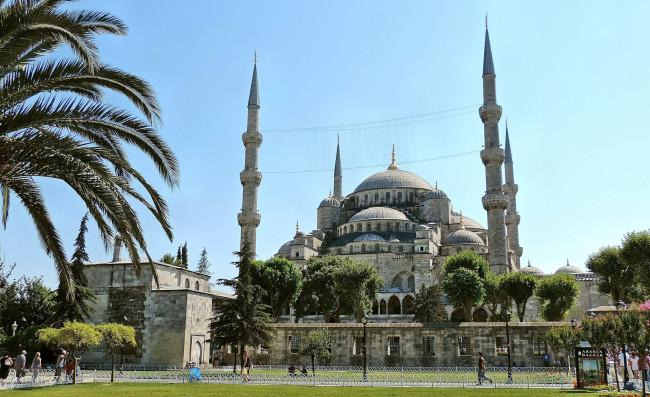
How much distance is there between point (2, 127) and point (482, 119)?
36.6 m

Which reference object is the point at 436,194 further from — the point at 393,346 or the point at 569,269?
the point at 393,346

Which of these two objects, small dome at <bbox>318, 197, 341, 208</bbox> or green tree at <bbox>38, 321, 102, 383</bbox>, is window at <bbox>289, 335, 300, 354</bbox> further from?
small dome at <bbox>318, 197, 341, 208</bbox>

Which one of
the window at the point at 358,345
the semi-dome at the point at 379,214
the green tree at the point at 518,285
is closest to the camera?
the window at the point at 358,345

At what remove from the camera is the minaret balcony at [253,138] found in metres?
43.4

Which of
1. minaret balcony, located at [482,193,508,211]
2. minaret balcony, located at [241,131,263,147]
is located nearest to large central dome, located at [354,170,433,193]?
minaret balcony, located at [241,131,263,147]

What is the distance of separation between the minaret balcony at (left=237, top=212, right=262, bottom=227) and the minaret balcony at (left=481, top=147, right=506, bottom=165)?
56.1ft

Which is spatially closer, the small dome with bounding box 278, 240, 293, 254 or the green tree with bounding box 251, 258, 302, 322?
the green tree with bounding box 251, 258, 302, 322

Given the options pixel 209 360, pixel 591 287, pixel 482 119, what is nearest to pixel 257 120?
pixel 482 119

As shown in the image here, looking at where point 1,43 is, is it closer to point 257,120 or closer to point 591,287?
point 257,120

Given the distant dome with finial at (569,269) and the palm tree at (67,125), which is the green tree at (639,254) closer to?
the palm tree at (67,125)

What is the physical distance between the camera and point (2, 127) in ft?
25.0

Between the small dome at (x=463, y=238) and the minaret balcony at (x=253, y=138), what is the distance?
18768 mm

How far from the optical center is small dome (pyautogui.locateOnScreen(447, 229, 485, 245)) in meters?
48.4

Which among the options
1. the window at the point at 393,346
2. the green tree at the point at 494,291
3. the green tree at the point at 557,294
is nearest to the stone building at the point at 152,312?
the window at the point at 393,346
